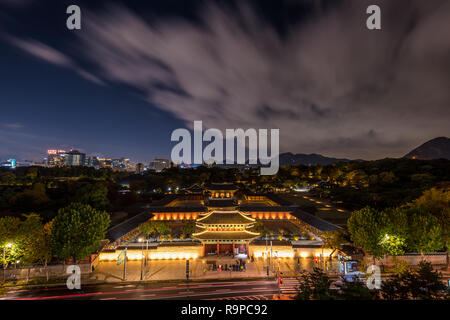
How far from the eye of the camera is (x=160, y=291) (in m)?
21.4

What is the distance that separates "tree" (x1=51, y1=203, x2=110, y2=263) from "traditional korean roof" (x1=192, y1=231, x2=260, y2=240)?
1108 cm

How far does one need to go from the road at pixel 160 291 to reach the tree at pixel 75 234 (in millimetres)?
3353

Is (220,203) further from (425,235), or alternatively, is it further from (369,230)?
(425,235)

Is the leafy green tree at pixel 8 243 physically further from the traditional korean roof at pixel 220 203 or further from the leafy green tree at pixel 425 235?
the leafy green tree at pixel 425 235

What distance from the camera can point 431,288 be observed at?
1278cm

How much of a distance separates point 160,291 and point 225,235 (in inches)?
378

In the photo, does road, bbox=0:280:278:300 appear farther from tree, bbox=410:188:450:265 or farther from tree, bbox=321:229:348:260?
tree, bbox=410:188:450:265

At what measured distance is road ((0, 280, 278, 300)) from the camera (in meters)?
20.3

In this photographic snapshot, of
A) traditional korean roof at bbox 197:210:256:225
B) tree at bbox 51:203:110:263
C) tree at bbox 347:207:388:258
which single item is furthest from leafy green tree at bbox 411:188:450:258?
tree at bbox 51:203:110:263

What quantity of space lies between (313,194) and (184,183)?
→ 51.5 m

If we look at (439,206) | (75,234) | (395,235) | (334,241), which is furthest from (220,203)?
(439,206)

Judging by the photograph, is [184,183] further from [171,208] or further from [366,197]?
[366,197]

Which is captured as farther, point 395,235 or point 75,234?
point 75,234
